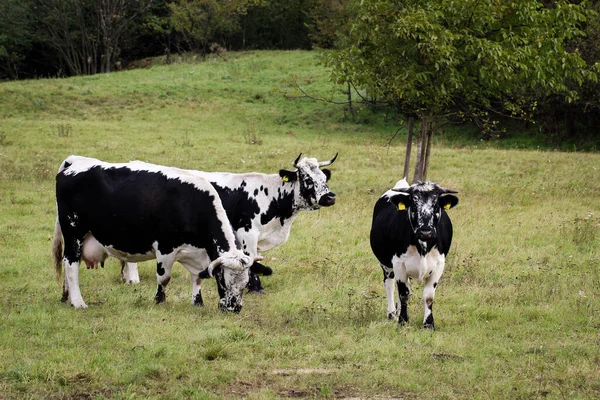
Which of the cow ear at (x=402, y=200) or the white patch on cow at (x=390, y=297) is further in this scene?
the white patch on cow at (x=390, y=297)

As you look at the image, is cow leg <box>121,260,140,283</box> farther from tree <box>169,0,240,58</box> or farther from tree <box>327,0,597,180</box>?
tree <box>169,0,240,58</box>

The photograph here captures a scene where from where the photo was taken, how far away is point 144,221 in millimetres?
10422

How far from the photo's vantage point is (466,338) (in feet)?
29.9

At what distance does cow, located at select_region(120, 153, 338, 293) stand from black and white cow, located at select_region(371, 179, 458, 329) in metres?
2.24

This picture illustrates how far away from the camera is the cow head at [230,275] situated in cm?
972

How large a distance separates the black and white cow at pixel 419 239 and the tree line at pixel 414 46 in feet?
25.7

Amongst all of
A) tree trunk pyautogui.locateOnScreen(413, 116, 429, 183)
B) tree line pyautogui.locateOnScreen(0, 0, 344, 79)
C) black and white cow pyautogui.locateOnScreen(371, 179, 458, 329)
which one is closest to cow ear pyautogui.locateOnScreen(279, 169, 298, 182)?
black and white cow pyautogui.locateOnScreen(371, 179, 458, 329)

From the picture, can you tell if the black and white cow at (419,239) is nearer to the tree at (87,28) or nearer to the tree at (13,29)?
the tree at (87,28)

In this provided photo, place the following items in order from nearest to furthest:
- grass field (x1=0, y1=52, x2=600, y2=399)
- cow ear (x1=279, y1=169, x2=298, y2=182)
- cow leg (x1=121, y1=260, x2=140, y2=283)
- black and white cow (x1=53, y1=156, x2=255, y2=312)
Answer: grass field (x1=0, y1=52, x2=600, y2=399), black and white cow (x1=53, y1=156, x2=255, y2=312), cow ear (x1=279, y1=169, x2=298, y2=182), cow leg (x1=121, y1=260, x2=140, y2=283)

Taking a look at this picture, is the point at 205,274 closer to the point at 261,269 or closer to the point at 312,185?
the point at 261,269

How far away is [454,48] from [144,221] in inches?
388

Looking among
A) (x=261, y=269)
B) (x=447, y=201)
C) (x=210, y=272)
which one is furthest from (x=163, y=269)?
(x=447, y=201)

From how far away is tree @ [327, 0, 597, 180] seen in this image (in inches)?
688

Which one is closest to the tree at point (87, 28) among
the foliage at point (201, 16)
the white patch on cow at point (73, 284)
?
the foliage at point (201, 16)
